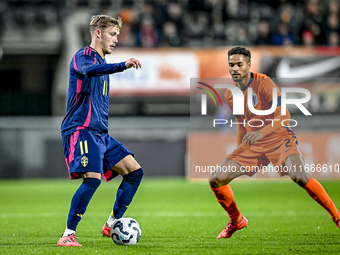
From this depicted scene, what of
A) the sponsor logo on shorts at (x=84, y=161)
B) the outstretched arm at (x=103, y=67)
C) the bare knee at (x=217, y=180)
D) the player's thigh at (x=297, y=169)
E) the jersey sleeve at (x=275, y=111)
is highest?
the outstretched arm at (x=103, y=67)

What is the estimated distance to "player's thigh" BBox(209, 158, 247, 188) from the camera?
606cm

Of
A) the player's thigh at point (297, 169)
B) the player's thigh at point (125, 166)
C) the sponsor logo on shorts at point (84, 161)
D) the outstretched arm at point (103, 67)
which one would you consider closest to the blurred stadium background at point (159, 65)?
the player's thigh at point (297, 169)

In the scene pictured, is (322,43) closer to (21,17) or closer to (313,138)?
(313,138)

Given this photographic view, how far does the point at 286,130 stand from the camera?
6227mm

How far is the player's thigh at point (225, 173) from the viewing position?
19.9ft

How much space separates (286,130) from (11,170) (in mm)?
10567

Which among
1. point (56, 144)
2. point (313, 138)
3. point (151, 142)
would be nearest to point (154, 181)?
point (151, 142)

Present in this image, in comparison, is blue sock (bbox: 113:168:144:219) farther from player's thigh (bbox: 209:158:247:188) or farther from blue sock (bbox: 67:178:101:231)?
player's thigh (bbox: 209:158:247:188)

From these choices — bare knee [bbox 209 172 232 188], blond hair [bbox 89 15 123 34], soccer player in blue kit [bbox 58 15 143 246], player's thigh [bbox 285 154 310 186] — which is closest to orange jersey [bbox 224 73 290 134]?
player's thigh [bbox 285 154 310 186]

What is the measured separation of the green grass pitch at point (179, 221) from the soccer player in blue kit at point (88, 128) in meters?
0.46

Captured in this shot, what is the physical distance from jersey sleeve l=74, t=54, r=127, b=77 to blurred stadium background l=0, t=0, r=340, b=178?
9748mm

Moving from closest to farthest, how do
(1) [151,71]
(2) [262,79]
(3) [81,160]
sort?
(3) [81,160], (2) [262,79], (1) [151,71]

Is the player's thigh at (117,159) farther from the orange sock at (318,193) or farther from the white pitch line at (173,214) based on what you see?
the white pitch line at (173,214)

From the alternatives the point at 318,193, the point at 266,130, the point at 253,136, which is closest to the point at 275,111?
the point at 266,130
